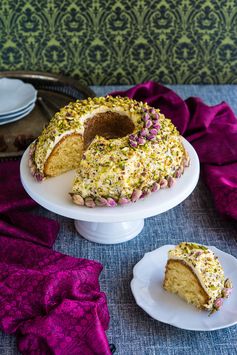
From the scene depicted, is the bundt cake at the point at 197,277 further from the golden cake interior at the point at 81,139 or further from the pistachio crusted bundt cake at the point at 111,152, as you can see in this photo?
the golden cake interior at the point at 81,139

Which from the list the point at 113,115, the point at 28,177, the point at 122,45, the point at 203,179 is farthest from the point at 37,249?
the point at 122,45

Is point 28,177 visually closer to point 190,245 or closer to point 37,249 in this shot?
point 37,249

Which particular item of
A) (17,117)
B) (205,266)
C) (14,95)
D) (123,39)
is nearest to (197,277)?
(205,266)

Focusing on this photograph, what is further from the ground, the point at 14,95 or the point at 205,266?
the point at 205,266

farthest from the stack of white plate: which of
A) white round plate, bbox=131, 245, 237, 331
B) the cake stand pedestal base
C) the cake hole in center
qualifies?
white round plate, bbox=131, 245, 237, 331

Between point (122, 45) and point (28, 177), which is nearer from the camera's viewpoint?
point (28, 177)

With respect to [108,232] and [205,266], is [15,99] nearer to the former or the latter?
[108,232]

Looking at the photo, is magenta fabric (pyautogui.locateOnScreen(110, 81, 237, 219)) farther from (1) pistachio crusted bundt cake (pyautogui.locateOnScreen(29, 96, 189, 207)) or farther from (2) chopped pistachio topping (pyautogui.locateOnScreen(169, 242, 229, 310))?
(2) chopped pistachio topping (pyautogui.locateOnScreen(169, 242, 229, 310))

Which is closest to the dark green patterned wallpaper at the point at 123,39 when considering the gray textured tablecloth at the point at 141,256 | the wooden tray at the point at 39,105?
the wooden tray at the point at 39,105
